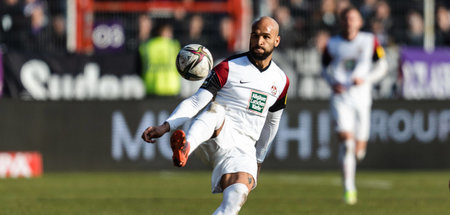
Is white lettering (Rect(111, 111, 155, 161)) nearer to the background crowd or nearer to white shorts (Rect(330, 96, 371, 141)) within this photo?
the background crowd

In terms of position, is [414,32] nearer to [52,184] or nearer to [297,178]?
[297,178]

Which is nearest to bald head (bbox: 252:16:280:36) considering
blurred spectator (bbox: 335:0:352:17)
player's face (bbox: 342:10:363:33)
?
player's face (bbox: 342:10:363:33)

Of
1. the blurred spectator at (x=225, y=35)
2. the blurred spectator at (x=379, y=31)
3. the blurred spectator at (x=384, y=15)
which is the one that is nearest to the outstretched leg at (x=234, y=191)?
the blurred spectator at (x=225, y=35)

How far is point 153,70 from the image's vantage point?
1686 centimetres

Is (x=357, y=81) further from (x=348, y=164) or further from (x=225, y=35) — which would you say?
(x=225, y=35)

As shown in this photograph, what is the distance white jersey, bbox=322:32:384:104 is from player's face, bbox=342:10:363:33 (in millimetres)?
189

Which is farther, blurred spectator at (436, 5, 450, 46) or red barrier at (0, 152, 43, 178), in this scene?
blurred spectator at (436, 5, 450, 46)

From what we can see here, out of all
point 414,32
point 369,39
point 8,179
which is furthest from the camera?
point 414,32

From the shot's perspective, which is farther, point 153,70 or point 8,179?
point 153,70

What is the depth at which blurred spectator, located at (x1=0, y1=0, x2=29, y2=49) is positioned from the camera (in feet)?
→ 55.2

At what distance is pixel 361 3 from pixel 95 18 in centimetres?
553

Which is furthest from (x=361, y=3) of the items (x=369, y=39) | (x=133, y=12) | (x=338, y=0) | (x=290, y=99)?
(x=369, y=39)

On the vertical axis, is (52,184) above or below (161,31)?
below

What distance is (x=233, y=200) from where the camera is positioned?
6.85 meters
